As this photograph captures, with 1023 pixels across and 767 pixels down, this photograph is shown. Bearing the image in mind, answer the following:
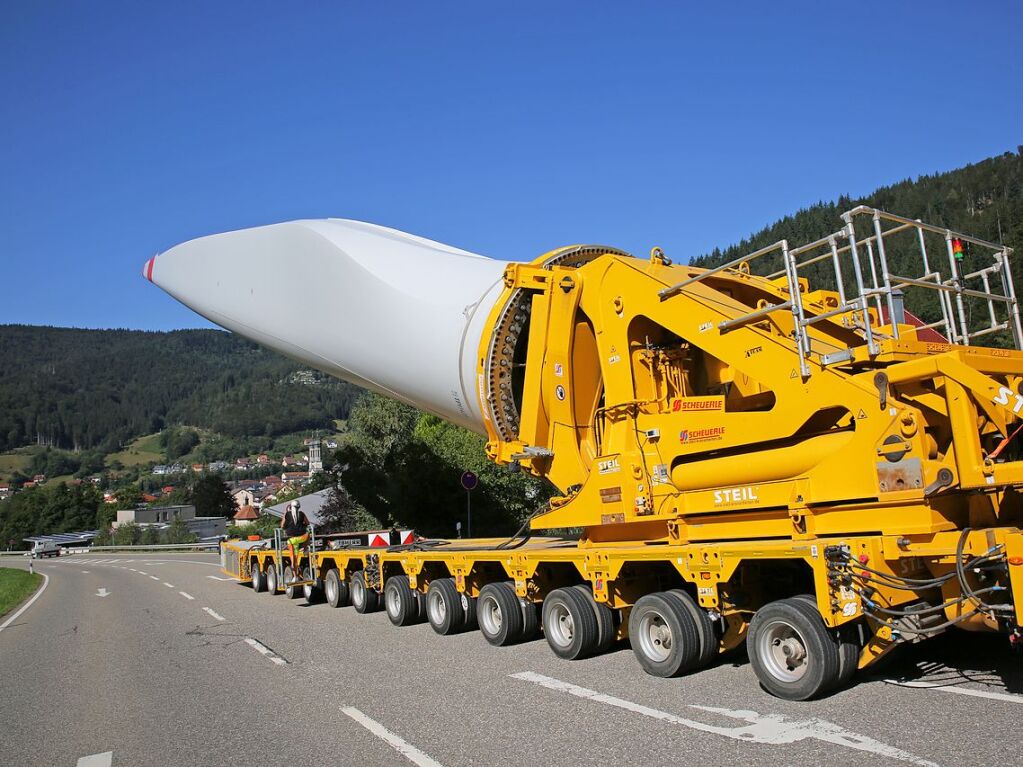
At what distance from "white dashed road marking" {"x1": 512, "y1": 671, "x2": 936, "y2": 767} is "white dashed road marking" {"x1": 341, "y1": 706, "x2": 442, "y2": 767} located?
1614 mm

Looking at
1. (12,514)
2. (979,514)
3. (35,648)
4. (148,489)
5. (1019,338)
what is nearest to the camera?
(979,514)

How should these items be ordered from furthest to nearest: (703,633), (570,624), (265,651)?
(265,651), (570,624), (703,633)

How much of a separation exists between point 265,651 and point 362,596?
3342mm

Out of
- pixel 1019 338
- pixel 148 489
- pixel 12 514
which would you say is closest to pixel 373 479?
pixel 1019 338

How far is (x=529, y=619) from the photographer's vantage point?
944 centimetres

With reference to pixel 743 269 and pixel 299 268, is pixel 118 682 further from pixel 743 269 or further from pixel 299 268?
pixel 743 269

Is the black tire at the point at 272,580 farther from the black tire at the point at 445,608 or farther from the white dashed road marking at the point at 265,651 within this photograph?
the black tire at the point at 445,608

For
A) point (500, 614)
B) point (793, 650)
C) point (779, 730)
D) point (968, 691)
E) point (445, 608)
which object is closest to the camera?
point (779, 730)

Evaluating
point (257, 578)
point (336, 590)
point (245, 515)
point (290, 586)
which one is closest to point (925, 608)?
point (336, 590)

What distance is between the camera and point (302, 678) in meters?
8.07

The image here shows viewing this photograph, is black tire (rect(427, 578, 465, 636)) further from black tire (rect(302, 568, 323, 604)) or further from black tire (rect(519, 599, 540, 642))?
black tire (rect(302, 568, 323, 604))

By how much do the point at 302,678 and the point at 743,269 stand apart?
614 cm

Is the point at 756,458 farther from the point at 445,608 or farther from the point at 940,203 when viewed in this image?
the point at 940,203

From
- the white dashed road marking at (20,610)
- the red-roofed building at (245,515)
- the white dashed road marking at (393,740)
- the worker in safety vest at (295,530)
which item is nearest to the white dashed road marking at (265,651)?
the white dashed road marking at (393,740)
